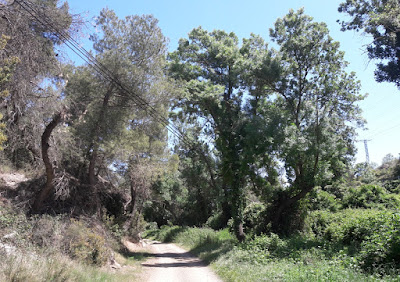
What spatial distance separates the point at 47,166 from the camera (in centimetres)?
1334

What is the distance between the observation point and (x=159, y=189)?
34.5 metres

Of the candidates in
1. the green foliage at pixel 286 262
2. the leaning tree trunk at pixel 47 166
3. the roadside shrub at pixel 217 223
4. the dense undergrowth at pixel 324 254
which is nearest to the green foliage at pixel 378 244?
the dense undergrowth at pixel 324 254

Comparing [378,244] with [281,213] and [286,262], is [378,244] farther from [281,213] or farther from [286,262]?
[281,213]

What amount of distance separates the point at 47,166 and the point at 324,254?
41.2 ft

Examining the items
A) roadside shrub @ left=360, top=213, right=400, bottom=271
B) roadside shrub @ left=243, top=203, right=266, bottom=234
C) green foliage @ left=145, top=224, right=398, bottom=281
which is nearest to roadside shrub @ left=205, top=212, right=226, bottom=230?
roadside shrub @ left=243, top=203, right=266, bottom=234

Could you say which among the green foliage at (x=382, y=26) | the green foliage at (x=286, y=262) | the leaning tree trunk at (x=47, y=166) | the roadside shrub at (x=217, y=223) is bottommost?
the green foliage at (x=286, y=262)

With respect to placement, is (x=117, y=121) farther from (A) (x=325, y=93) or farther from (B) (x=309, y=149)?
(A) (x=325, y=93)

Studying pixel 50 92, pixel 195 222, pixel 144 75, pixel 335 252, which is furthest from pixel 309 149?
pixel 195 222

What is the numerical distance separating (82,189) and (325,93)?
15.4 meters

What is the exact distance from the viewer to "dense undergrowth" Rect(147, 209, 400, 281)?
8.17 meters

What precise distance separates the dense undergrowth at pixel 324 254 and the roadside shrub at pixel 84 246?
5.01 meters

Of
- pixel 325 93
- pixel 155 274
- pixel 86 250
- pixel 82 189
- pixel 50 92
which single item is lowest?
pixel 155 274

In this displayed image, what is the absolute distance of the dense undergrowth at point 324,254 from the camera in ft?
26.8

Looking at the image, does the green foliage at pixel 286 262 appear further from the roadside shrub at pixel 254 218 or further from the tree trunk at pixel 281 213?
the tree trunk at pixel 281 213
